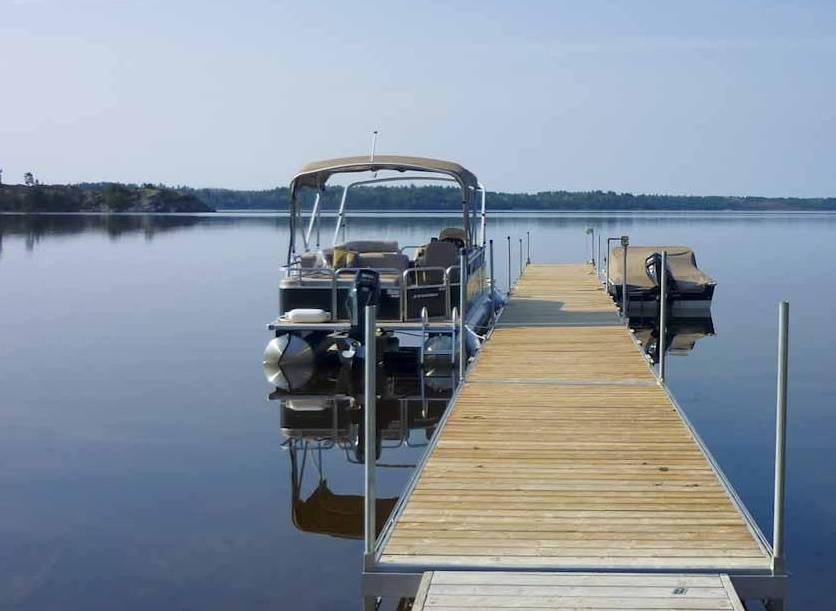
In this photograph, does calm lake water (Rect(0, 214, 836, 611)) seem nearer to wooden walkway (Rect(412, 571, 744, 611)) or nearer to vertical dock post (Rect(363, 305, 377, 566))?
vertical dock post (Rect(363, 305, 377, 566))

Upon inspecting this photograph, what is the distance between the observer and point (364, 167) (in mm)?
13734

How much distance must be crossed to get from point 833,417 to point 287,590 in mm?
6783

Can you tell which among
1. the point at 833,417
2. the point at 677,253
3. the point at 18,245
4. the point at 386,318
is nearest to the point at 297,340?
the point at 386,318

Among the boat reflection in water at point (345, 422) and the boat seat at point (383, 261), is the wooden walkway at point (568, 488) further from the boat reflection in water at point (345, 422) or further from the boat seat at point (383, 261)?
the boat seat at point (383, 261)

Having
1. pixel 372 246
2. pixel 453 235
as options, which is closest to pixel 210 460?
pixel 372 246

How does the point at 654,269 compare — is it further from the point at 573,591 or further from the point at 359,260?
the point at 573,591

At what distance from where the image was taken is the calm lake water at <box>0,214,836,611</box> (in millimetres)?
6422

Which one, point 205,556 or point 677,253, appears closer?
point 205,556

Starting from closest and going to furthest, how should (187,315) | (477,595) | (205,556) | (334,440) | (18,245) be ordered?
(477,595) < (205,556) < (334,440) < (187,315) < (18,245)

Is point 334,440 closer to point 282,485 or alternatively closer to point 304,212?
point 282,485

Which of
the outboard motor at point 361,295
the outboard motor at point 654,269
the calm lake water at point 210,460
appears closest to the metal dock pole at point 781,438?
the calm lake water at point 210,460

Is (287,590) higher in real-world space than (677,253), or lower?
lower

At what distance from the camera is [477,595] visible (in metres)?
4.61

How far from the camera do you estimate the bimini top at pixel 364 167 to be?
13680mm
